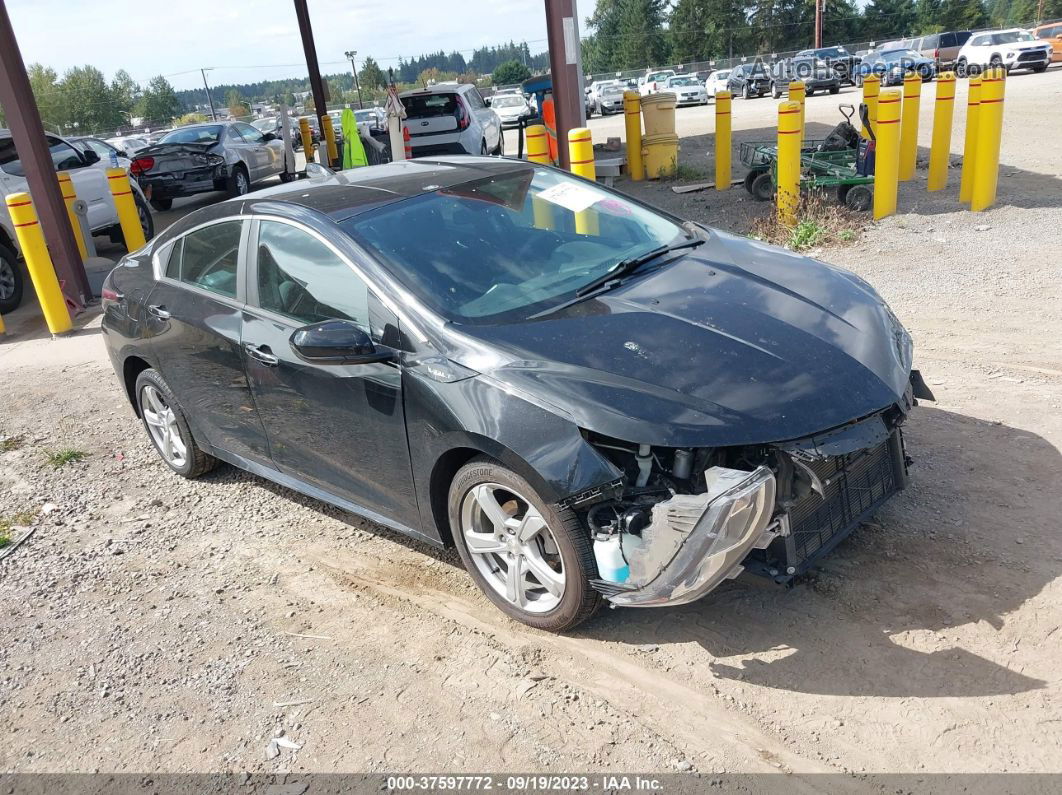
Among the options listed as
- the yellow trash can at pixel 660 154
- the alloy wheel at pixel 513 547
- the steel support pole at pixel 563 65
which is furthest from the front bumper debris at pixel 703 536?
the yellow trash can at pixel 660 154

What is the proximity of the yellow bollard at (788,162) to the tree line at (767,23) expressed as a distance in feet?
225

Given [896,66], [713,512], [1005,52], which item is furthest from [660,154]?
[1005,52]

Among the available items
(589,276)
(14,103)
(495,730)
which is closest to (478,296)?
(589,276)

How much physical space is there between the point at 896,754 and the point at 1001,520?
5.04ft

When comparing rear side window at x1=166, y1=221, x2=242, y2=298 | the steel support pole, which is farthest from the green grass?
the steel support pole

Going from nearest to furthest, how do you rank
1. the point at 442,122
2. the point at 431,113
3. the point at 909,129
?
the point at 909,129, the point at 442,122, the point at 431,113

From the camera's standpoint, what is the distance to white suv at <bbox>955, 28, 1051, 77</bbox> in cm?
2994

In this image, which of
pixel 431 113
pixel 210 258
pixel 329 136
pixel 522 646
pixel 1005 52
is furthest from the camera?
pixel 1005 52

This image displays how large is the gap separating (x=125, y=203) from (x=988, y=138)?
10.1m

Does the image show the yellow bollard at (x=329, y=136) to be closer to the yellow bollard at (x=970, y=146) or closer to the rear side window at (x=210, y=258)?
the yellow bollard at (x=970, y=146)

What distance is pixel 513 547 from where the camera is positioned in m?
3.36

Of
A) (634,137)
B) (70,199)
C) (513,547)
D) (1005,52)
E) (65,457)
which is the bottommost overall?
(65,457)

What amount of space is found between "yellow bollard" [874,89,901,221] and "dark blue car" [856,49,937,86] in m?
25.1

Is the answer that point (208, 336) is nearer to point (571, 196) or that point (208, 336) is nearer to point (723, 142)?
point (571, 196)
